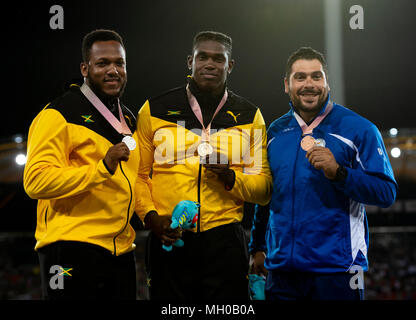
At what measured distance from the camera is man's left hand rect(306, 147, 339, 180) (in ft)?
6.74

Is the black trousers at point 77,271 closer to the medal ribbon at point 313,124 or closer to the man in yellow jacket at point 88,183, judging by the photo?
the man in yellow jacket at point 88,183

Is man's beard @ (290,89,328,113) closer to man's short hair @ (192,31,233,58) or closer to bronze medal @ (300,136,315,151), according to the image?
bronze medal @ (300,136,315,151)

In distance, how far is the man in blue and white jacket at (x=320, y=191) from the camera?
2145 mm

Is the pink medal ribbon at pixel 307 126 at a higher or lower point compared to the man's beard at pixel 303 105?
lower

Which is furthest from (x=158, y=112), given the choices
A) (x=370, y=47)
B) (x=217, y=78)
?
(x=370, y=47)

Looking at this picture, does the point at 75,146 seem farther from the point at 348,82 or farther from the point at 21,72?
the point at 348,82

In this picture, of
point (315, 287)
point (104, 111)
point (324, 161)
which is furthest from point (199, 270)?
point (104, 111)

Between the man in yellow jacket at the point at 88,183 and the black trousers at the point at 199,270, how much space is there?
171mm

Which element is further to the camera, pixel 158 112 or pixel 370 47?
pixel 370 47

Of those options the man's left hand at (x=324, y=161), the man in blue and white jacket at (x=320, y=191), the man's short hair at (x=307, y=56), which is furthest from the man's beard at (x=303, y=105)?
the man's left hand at (x=324, y=161)

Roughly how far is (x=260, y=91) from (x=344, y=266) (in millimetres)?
1458

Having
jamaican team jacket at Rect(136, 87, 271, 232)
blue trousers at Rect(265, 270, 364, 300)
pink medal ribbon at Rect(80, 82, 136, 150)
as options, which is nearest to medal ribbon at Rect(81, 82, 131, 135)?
pink medal ribbon at Rect(80, 82, 136, 150)

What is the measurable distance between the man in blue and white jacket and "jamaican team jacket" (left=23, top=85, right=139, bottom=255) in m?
0.78

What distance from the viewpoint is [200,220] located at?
2.20 metres
